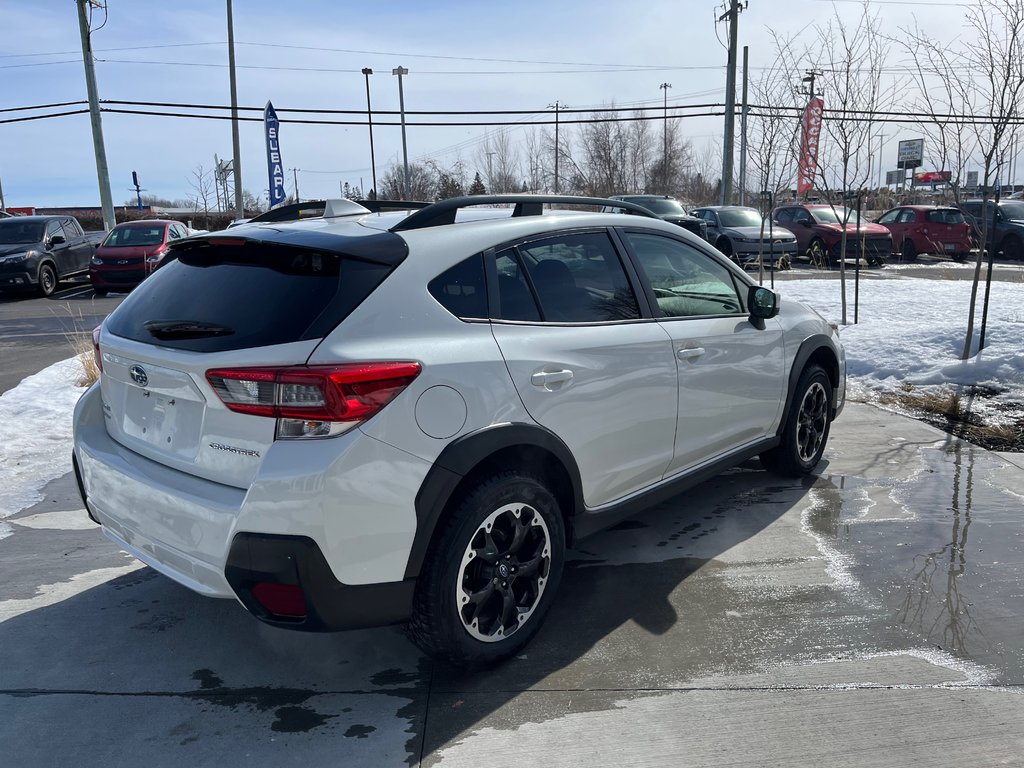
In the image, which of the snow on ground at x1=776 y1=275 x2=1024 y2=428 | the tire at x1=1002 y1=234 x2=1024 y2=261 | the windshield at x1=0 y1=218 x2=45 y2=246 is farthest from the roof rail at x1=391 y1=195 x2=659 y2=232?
the tire at x1=1002 y1=234 x2=1024 y2=261

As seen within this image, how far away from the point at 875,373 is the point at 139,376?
23.8 feet

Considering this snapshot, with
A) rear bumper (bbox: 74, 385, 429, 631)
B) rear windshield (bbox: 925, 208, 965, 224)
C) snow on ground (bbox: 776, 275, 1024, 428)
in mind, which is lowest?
snow on ground (bbox: 776, 275, 1024, 428)

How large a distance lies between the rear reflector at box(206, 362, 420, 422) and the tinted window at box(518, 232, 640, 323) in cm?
96

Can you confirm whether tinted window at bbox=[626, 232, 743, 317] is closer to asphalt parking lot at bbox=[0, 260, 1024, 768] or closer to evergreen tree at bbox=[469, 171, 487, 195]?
asphalt parking lot at bbox=[0, 260, 1024, 768]

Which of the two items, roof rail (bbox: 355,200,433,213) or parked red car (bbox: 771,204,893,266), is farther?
parked red car (bbox: 771,204,893,266)

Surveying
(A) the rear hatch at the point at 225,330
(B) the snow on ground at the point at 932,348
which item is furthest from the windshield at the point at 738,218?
(A) the rear hatch at the point at 225,330

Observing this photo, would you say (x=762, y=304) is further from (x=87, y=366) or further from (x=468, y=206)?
(x=87, y=366)

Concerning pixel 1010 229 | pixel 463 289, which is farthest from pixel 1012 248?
pixel 463 289

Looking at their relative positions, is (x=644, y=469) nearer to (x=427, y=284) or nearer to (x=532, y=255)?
(x=532, y=255)

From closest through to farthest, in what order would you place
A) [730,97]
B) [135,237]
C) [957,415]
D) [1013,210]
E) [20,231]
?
[957,415] < [135,237] < [20,231] < [1013,210] < [730,97]

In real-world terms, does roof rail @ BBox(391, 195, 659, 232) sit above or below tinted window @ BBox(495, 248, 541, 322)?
above

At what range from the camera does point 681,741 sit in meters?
2.67

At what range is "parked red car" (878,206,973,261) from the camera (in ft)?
70.3

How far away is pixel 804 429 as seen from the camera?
511 centimetres
